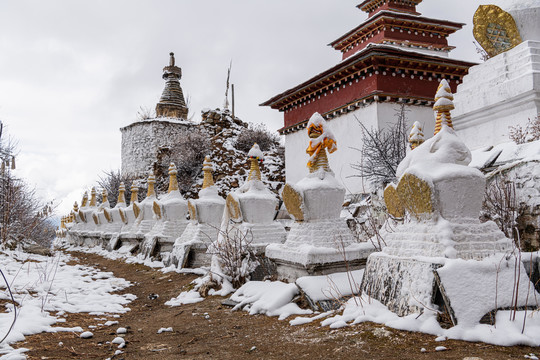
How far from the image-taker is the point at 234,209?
288 inches

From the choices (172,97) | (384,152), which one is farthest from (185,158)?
(384,152)

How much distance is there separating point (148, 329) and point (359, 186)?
32.6ft

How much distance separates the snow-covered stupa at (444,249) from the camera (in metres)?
3.25

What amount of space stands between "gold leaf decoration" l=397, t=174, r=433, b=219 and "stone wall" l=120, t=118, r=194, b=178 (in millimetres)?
24315

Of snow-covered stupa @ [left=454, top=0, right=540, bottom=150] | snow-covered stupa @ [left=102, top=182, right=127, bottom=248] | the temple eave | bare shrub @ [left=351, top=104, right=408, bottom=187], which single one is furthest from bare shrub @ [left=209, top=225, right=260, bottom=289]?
snow-covered stupa @ [left=102, top=182, right=127, bottom=248]

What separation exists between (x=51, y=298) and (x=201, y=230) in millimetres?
3175

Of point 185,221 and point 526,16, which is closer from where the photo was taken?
point 526,16

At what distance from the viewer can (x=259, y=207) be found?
7.14 metres

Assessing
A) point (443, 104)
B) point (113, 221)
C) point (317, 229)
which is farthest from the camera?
point (113, 221)

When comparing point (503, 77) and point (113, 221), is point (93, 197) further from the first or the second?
point (503, 77)

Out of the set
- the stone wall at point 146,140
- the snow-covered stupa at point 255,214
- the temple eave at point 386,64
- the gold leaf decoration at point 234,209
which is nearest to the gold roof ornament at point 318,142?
the snow-covered stupa at point 255,214

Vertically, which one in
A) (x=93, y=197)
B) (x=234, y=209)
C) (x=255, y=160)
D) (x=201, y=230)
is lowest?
(x=201, y=230)

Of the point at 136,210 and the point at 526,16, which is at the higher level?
the point at 526,16

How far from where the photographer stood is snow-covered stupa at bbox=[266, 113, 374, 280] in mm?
5023
